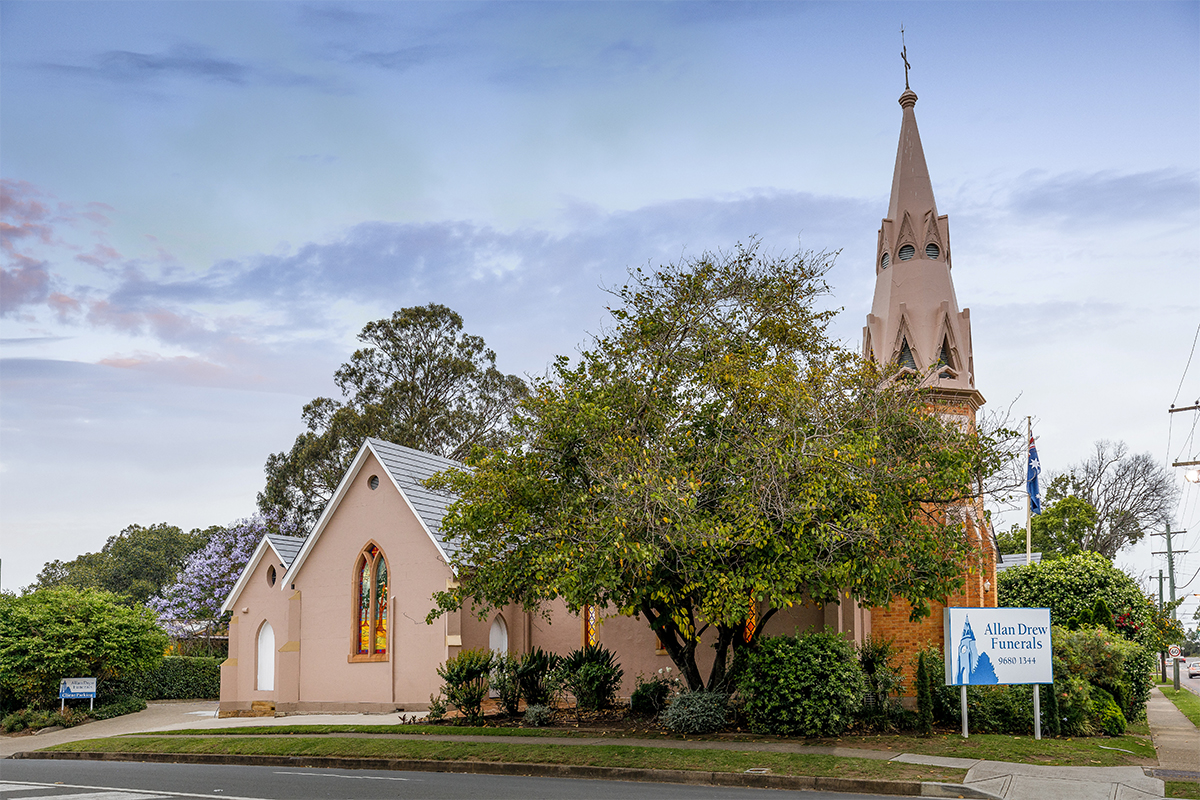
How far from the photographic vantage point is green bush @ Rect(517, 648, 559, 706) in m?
19.9

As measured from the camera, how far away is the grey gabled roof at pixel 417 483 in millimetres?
25250

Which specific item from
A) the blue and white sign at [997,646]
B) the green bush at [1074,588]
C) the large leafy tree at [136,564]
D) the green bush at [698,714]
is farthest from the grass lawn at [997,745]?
the large leafy tree at [136,564]

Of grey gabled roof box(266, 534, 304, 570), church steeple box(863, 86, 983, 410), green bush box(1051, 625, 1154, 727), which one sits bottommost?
green bush box(1051, 625, 1154, 727)

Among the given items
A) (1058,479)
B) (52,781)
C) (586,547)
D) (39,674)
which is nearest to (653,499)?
(586,547)

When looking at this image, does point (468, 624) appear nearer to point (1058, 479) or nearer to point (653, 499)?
point (653, 499)

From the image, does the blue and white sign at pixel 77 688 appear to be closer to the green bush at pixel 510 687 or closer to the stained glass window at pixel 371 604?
the stained glass window at pixel 371 604

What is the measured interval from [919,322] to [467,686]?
13.1 metres

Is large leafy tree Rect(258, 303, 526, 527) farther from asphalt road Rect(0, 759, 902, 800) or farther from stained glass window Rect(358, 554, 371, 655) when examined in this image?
asphalt road Rect(0, 759, 902, 800)

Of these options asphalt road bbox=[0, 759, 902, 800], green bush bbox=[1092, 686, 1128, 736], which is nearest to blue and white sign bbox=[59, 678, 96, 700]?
asphalt road bbox=[0, 759, 902, 800]

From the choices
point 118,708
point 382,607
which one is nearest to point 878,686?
point 382,607

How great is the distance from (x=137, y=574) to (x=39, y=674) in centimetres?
4678

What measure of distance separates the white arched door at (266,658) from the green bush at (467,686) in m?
11.1

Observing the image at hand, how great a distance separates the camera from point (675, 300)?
714 inches

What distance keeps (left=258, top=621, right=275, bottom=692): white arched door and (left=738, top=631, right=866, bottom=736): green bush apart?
18.0 m
